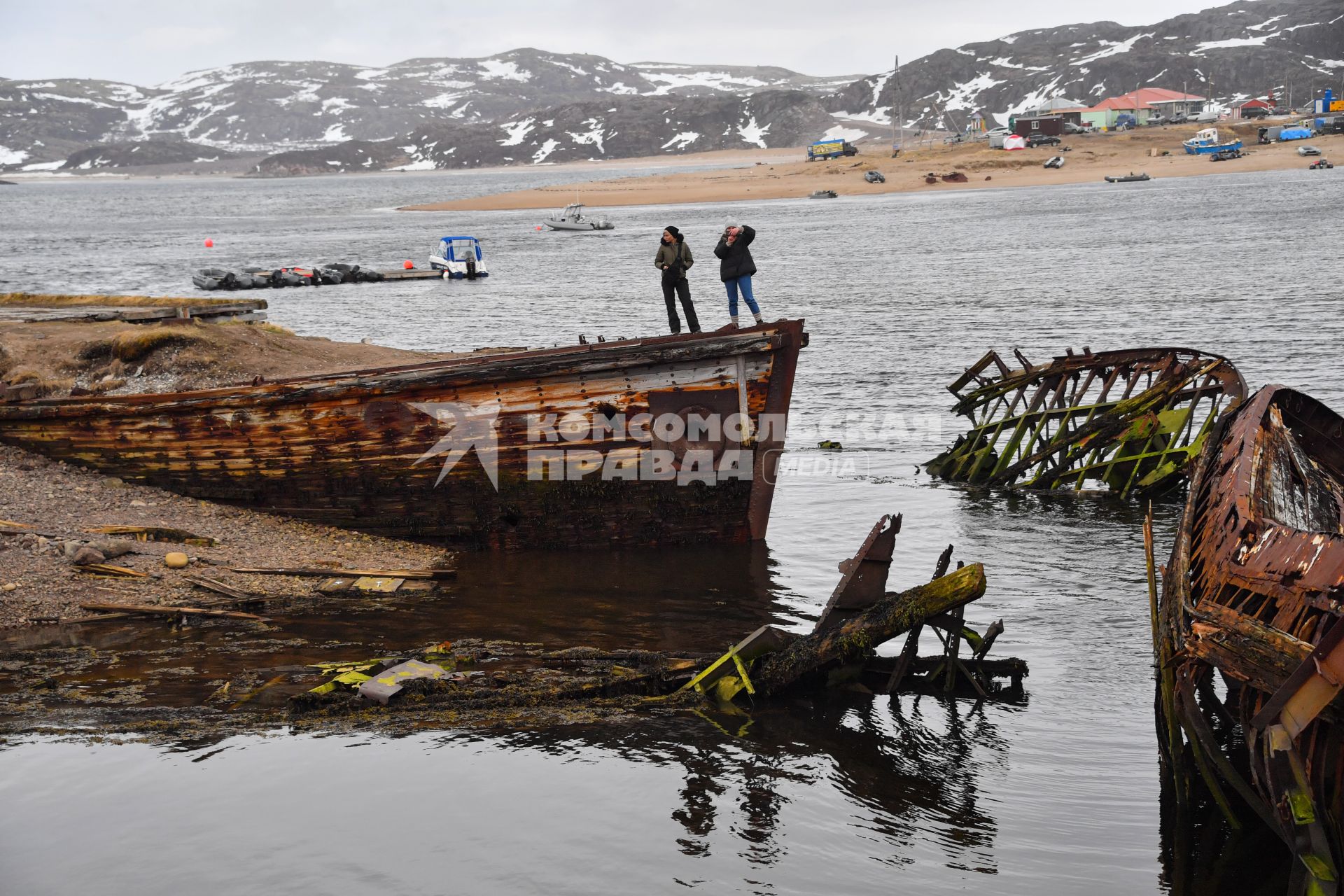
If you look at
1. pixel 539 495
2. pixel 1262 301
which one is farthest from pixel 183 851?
pixel 1262 301

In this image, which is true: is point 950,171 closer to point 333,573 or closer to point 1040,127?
point 1040,127

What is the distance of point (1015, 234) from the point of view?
62875 mm

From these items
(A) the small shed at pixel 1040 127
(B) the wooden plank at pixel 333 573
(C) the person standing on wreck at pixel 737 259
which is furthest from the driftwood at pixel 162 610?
(A) the small shed at pixel 1040 127

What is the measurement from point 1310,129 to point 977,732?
139 m

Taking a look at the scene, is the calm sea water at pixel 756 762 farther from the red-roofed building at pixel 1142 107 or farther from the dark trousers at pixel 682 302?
the red-roofed building at pixel 1142 107

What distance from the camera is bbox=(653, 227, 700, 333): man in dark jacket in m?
15.0

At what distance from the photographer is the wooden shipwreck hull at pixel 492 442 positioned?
1258cm

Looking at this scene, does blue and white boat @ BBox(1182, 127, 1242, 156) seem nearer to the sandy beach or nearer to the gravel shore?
the sandy beach

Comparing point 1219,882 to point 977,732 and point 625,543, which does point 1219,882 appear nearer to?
point 977,732

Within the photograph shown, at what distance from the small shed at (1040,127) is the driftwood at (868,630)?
→ 136620 mm

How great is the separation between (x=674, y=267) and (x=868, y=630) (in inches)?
315

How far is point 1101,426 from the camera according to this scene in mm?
16281

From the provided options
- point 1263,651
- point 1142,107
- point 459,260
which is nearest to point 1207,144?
point 1142,107

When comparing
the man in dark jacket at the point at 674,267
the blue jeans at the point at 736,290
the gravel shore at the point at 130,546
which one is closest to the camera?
the gravel shore at the point at 130,546
